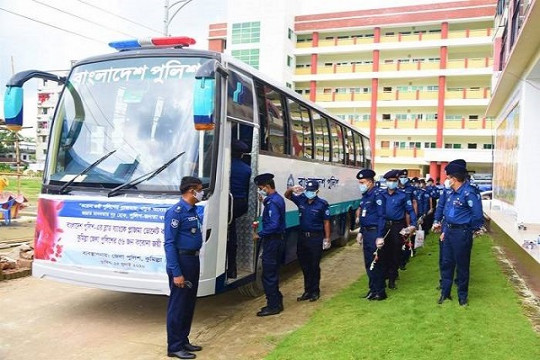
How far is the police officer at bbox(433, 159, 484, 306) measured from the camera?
20.2ft

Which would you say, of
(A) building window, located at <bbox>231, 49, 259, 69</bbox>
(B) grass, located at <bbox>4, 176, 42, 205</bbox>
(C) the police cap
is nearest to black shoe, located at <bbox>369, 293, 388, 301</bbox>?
(C) the police cap

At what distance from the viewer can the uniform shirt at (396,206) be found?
754 centimetres

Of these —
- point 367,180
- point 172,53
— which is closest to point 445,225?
point 367,180

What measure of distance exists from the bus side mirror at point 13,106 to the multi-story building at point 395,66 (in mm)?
39231

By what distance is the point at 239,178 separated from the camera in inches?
264

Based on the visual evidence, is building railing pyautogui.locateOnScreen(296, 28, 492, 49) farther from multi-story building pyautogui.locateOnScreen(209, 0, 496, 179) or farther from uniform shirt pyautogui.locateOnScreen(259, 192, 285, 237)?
uniform shirt pyautogui.locateOnScreen(259, 192, 285, 237)

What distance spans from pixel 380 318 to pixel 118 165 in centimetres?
356

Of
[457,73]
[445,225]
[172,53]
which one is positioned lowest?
[445,225]

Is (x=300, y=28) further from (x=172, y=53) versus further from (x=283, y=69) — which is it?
(x=172, y=53)

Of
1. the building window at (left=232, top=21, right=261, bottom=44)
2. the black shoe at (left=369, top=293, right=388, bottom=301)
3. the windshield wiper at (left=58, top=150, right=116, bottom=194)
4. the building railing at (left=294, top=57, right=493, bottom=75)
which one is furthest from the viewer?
the building window at (left=232, top=21, right=261, bottom=44)

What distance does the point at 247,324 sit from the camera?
244 inches

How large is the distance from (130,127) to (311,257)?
10.3 ft

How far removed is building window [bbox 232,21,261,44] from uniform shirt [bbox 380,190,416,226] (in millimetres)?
43650

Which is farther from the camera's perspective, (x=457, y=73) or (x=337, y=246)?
(x=457, y=73)
